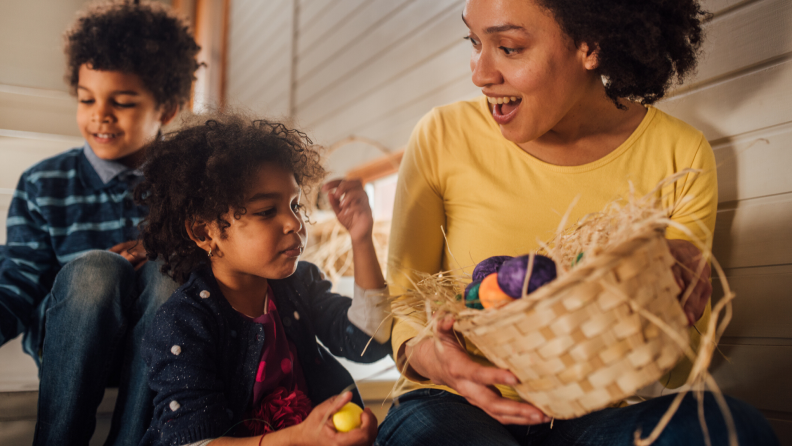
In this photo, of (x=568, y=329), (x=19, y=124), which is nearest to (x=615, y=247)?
(x=568, y=329)

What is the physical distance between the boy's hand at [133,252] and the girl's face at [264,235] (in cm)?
30

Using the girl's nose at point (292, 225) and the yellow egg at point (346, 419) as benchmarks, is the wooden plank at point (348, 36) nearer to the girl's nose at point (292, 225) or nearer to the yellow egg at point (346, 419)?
the girl's nose at point (292, 225)

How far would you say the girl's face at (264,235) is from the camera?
3.28ft

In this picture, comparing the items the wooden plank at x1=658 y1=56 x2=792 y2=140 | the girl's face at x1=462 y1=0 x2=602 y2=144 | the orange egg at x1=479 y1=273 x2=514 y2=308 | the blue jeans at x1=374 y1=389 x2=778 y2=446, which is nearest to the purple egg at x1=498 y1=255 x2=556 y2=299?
the orange egg at x1=479 y1=273 x2=514 y2=308

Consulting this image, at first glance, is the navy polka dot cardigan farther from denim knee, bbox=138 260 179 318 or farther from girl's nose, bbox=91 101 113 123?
girl's nose, bbox=91 101 113 123

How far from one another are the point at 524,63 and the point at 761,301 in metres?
0.65

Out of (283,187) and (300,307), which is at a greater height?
(283,187)

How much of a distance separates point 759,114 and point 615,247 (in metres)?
0.70

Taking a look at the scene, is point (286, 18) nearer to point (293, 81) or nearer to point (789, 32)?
point (293, 81)

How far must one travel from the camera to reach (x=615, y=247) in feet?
1.81

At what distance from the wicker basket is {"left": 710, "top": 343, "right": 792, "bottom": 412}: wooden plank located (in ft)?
1.80

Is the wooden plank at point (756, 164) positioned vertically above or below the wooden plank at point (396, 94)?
below

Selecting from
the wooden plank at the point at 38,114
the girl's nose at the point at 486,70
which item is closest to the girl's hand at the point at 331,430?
the girl's nose at the point at 486,70

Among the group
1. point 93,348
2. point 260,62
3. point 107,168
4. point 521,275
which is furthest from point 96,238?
point 260,62
